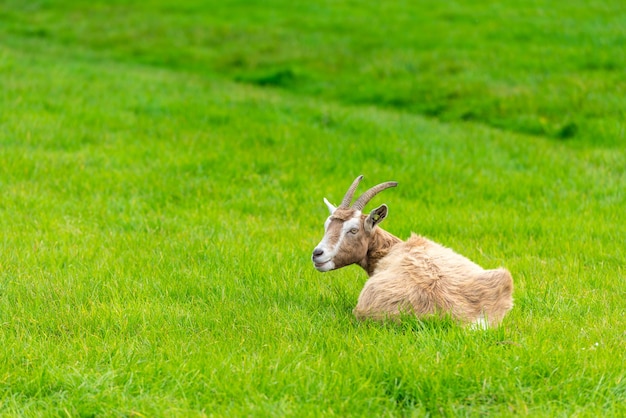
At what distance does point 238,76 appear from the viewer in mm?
21297

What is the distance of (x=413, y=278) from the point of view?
6.24 metres

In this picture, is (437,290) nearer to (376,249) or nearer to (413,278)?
(413,278)

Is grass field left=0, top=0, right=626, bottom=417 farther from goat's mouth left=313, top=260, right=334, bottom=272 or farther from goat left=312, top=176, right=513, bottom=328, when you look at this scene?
goat's mouth left=313, top=260, right=334, bottom=272

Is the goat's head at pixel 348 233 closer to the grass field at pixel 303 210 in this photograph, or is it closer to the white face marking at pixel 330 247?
the white face marking at pixel 330 247

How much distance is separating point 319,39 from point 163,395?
19501mm

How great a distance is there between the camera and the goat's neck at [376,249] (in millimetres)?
7156

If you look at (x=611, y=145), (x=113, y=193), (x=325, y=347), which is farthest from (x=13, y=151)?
(x=611, y=145)

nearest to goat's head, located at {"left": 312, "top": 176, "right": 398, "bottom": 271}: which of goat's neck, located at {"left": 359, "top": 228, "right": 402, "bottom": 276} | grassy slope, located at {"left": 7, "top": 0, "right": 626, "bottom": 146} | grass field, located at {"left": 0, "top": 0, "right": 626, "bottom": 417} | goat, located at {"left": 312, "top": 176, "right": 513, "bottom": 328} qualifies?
goat, located at {"left": 312, "top": 176, "right": 513, "bottom": 328}

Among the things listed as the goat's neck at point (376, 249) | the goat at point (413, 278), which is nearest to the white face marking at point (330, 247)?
the goat at point (413, 278)

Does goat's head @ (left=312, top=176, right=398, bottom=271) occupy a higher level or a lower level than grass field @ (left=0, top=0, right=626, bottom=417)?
higher

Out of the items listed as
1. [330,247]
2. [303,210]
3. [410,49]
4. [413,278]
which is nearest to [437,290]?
[413,278]

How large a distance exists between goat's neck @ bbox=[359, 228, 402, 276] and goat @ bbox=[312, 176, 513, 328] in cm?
11

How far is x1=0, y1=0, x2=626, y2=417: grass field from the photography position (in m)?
5.14

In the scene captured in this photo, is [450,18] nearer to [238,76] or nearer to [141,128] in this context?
[238,76]
